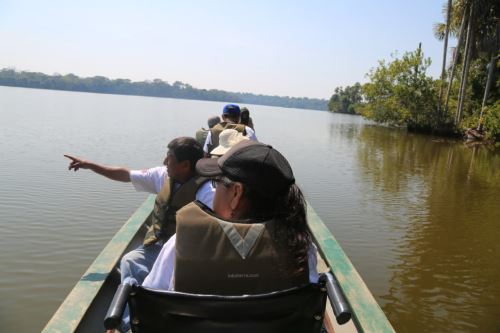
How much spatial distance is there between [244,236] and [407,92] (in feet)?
115

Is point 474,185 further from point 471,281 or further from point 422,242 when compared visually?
point 471,281

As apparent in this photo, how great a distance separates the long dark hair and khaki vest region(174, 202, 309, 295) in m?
0.05

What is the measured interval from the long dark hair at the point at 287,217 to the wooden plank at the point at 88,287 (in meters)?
1.66

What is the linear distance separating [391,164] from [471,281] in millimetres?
11243

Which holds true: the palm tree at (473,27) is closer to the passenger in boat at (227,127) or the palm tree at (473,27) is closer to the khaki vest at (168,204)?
the passenger in boat at (227,127)

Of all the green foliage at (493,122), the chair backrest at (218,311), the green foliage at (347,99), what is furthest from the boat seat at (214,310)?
the green foliage at (347,99)

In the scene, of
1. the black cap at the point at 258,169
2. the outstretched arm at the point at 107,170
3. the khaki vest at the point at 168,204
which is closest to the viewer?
the black cap at the point at 258,169

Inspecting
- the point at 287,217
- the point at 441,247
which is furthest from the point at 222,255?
the point at 441,247

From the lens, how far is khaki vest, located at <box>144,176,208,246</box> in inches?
122

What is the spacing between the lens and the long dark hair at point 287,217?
1.60 m

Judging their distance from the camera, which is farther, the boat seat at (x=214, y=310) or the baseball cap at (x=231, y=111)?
the baseball cap at (x=231, y=111)

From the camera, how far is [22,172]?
35.4ft

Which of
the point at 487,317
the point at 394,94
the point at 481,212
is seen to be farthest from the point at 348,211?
the point at 394,94

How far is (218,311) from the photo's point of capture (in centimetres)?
144
